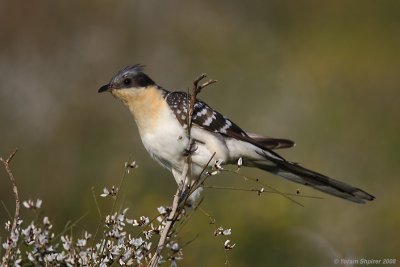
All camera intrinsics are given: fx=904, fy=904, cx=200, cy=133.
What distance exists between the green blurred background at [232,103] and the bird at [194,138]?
409 mm

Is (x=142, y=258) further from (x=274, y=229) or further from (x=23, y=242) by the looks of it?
(x=274, y=229)

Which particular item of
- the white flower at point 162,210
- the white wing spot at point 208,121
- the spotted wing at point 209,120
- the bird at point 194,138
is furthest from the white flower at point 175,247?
the white wing spot at point 208,121

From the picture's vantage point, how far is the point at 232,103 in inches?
449

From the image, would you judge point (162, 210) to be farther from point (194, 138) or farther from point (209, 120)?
point (209, 120)

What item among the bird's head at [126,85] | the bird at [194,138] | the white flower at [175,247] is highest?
the bird's head at [126,85]

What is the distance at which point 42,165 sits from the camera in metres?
8.72

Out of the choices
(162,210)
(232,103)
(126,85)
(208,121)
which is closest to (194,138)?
(208,121)

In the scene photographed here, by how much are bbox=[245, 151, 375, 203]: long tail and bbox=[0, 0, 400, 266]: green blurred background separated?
0.32 meters

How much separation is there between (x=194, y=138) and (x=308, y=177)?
87cm

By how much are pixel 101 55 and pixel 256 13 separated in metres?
3.64

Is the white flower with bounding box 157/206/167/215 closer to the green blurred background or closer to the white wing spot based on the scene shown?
the green blurred background

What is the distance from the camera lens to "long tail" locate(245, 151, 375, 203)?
221 inches

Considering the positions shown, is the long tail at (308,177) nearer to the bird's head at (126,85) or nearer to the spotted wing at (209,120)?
the spotted wing at (209,120)

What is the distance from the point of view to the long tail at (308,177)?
5602 millimetres
